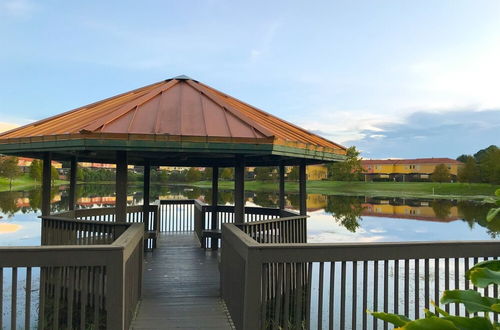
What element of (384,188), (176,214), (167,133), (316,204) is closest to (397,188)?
(384,188)

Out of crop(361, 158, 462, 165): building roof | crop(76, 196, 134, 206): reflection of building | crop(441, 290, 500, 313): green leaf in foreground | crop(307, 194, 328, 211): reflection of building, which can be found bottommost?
crop(307, 194, 328, 211): reflection of building

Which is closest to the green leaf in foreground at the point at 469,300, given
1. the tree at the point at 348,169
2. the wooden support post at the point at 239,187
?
the wooden support post at the point at 239,187

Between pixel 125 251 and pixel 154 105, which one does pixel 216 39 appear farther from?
pixel 125 251

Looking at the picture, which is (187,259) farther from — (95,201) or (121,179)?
(95,201)

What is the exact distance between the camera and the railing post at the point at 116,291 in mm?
3629

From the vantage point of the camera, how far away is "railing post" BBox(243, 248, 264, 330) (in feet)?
11.9

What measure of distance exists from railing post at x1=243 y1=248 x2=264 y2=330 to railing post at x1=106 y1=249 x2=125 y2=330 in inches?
47.8

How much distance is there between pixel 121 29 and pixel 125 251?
14.6 metres

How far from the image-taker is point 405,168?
98.5m

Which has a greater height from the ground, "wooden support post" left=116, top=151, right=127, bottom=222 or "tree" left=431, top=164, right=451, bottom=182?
"tree" left=431, top=164, right=451, bottom=182

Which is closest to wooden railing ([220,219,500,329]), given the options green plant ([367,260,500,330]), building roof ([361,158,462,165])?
green plant ([367,260,500,330])

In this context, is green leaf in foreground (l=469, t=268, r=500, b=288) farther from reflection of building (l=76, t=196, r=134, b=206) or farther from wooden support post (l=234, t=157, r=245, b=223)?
reflection of building (l=76, t=196, r=134, b=206)

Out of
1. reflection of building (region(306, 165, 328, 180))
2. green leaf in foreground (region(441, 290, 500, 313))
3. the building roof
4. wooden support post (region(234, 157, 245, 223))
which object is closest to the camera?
green leaf in foreground (region(441, 290, 500, 313))

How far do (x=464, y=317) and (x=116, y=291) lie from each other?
10.4 ft
